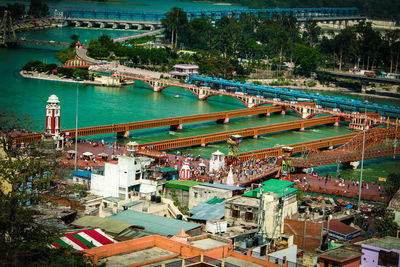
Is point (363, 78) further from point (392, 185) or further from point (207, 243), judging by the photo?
point (207, 243)

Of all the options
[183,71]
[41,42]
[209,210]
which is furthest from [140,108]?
[41,42]

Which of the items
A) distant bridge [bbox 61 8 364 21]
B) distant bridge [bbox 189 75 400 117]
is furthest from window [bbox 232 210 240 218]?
distant bridge [bbox 61 8 364 21]

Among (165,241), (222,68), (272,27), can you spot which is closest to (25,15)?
(272,27)

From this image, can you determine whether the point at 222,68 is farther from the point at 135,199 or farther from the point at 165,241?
the point at 165,241

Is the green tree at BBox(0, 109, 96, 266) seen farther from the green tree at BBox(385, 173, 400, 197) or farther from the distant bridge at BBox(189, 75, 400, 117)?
the distant bridge at BBox(189, 75, 400, 117)

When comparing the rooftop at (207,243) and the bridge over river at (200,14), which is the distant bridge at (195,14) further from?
the rooftop at (207,243)
